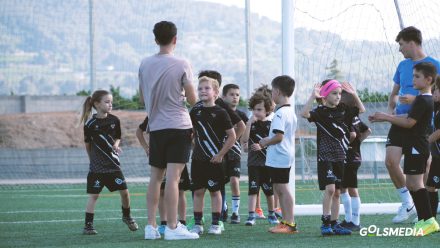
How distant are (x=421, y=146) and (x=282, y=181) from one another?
1286mm

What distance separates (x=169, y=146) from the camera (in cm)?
803

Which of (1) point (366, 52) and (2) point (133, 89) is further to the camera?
(2) point (133, 89)

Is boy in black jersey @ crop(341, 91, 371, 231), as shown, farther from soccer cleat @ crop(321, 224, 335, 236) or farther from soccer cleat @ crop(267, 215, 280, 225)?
soccer cleat @ crop(267, 215, 280, 225)

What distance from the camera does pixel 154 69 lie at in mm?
8078

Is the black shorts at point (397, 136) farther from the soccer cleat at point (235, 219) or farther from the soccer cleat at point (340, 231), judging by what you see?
the soccer cleat at point (235, 219)

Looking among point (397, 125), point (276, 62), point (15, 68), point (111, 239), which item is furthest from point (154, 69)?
point (276, 62)

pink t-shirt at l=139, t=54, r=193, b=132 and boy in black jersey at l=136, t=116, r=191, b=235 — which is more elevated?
pink t-shirt at l=139, t=54, r=193, b=132

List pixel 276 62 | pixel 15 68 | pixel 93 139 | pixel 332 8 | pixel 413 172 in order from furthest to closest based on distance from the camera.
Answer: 1. pixel 276 62
2. pixel 15 68
3. pixel 332 8
4. pixel 93 139
5. pixel 413 172

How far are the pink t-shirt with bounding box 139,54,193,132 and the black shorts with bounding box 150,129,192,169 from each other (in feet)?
0.17

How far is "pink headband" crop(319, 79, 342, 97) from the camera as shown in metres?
8.34

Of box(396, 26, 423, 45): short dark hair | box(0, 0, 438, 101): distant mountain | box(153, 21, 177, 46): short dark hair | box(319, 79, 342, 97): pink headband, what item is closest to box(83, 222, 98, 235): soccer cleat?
box(153, 21, 177, 46): short dark hair

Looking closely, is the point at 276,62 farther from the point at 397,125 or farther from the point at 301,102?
the point at 397,125

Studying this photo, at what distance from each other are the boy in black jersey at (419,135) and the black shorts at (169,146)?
162cm

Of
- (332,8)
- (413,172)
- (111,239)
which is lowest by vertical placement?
(111,239)
